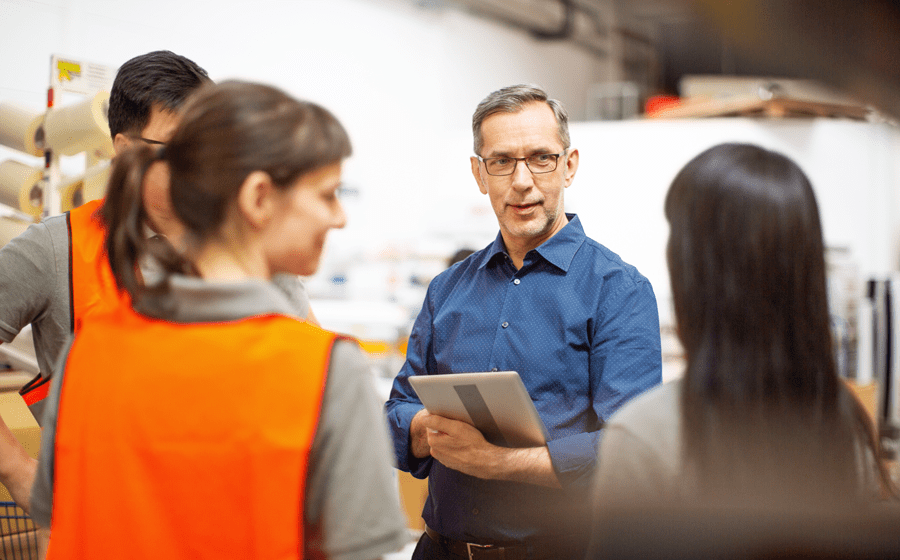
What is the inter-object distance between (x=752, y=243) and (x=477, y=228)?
4.52 metres

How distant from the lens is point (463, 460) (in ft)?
4.30

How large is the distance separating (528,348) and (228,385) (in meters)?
0.84

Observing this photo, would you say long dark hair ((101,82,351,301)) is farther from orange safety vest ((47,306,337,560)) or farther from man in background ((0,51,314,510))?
man in background ((0,51,314,510))

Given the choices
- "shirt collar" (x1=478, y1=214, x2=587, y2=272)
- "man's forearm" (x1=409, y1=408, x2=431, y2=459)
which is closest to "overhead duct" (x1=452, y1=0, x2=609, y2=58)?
"shirt collar" (x1=478, y1=214, x2=587, y2=272)

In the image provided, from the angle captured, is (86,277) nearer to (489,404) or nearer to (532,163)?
(489,404)

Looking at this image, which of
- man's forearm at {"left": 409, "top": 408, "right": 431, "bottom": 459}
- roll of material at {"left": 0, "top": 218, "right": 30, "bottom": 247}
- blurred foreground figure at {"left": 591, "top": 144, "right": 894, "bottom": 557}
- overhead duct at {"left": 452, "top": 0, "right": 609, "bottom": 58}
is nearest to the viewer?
blurred foreground figure at {"left": 591, "top": 144, "right": 894, "bottom": 557}

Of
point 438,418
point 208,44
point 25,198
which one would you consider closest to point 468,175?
point 208,44

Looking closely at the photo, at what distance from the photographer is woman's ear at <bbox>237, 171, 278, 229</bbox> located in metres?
0.69

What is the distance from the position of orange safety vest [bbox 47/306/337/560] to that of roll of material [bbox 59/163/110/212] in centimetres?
119

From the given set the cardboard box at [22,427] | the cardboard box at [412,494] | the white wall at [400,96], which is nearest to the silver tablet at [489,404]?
the cardboard box at [22,427]

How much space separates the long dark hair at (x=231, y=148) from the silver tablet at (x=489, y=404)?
1.76ft

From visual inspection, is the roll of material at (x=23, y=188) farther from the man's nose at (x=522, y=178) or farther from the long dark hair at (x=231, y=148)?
the long dark hair at (x=231, y=148)

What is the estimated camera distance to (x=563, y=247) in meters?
1.48

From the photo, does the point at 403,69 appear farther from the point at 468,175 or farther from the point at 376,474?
the point at 376,474
